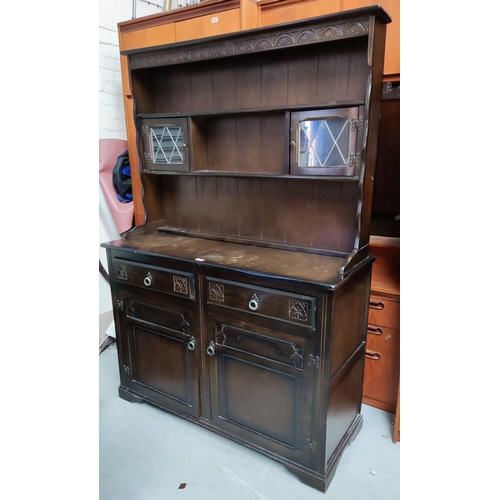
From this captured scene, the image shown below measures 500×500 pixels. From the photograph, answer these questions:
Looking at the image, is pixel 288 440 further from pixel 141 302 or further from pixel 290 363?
pixel 141 302

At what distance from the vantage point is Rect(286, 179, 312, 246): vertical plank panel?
1890 millimetres

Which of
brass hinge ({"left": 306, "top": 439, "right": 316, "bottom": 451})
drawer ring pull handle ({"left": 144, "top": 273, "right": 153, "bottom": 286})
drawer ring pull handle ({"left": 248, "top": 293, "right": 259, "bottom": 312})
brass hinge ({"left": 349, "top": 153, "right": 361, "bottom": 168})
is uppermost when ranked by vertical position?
brass hinge ({"left": 349, "top": 153, "right": 361, "bottom": 168})

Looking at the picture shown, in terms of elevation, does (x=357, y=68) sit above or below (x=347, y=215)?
above

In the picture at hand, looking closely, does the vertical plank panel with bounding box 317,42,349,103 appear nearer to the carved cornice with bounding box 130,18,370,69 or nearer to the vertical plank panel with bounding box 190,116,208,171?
the carved cornice with bounding box 130,18,370,69

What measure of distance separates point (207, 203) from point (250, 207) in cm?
A: 27

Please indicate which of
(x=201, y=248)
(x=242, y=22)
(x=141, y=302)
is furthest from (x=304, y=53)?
(x=141, y=302)

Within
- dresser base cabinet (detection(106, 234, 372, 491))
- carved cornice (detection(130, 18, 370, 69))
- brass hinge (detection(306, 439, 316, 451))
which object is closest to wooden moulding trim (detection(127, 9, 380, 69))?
carved cornice (detection(130, 18, 370, 69))

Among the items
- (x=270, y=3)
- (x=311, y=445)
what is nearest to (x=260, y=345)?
(x=311, y=445)

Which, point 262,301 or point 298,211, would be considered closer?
point 262,301

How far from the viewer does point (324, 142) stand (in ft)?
5.32

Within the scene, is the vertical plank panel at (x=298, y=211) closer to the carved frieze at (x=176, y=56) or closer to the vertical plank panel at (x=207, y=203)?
the vertical plank panel at (x=207, y=203)

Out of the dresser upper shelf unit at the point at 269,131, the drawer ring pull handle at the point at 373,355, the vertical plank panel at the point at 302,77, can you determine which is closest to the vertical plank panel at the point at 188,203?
the dresser upper shelf unit at the point at 269,131

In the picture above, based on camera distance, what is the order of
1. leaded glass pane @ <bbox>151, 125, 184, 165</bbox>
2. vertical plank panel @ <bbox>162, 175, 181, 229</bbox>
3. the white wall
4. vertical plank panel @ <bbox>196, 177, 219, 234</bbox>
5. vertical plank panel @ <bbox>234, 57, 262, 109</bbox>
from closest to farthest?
1. vertical plank panel @ <bbox>234, 57, 262, 109</bbox>
2. leaded glass pane @ <bbox>151, 125, 184, 165</bbox>
3. vertical plank panel @ <bbox>196, 177, 219, 234</bbox>
4. vertical plank panel @ <bbox>162, 175, 181, 229</bbox>
5. the white wall

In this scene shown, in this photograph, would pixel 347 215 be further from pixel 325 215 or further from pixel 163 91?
pixel 163 91
